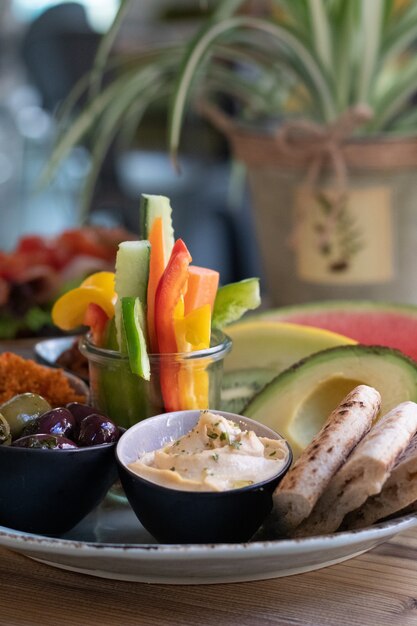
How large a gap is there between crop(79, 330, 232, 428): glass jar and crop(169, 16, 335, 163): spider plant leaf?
1.13 ft

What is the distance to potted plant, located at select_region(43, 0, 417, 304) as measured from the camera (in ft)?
4.33

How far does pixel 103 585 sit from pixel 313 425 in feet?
0.94

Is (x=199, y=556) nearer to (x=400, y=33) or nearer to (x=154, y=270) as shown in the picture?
(x=154, y=270)

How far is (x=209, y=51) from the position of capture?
1.27m

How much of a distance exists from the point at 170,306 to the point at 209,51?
57cm

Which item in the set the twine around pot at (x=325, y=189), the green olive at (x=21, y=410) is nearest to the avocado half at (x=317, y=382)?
the green olive at (x=21, y=410)

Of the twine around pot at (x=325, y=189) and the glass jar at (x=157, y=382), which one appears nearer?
the glass jar at (x=157, y=382)

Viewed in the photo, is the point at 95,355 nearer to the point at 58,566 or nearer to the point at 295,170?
the point at 58,566

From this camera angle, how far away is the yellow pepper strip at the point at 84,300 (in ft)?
2.93

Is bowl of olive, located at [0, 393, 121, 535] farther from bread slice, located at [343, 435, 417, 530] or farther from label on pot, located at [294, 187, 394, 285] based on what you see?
label on pot, located at [294, 187, 394, 285]

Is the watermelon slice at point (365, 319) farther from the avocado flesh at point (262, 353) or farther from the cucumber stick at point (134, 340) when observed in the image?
the cucumber stick at point (134, 340)

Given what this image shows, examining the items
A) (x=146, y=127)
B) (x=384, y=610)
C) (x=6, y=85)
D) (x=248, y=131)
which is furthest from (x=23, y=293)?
(x=6, y=85)

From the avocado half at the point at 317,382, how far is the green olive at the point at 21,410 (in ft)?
0.69

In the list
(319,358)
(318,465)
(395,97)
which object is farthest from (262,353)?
(395,97)
